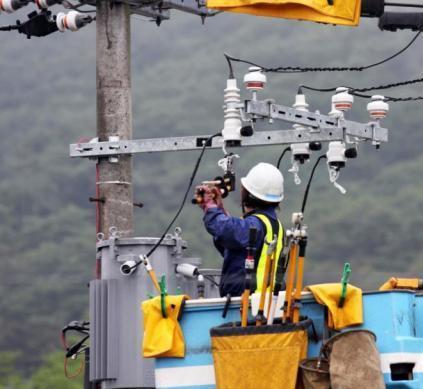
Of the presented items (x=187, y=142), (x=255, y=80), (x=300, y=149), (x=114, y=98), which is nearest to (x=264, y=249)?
(x=255, y=80)

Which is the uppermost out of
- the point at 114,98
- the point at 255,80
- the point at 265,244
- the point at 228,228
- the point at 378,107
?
the point at 114,98

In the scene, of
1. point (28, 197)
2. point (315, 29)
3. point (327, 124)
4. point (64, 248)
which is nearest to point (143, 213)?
point (64, 248)

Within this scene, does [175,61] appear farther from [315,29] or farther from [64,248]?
[64,248]

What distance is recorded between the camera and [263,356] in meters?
11.3

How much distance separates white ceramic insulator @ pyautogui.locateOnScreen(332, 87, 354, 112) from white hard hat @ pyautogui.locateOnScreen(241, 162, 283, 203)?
6.70 ft

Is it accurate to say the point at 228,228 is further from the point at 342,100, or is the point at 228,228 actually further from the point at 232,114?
the point at 342,100

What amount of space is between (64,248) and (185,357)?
67.3 metres

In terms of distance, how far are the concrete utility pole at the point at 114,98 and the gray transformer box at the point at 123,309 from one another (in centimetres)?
193

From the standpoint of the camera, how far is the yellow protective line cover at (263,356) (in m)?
11.2

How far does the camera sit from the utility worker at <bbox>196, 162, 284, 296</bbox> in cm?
1201

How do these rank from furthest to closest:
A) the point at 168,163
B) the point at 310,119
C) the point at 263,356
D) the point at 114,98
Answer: the point at 168,163, the point at 114,98, the point at 310,119, the point at 263,356

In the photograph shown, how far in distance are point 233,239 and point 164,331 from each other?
0.77 meters

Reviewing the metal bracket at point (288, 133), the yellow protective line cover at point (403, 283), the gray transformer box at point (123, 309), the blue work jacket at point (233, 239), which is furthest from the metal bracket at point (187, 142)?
the yellow protective line cover at point (403, 283)

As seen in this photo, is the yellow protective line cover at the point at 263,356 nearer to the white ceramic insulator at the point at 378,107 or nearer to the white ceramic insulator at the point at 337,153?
the white ceramic insulator at the point at 337,153
